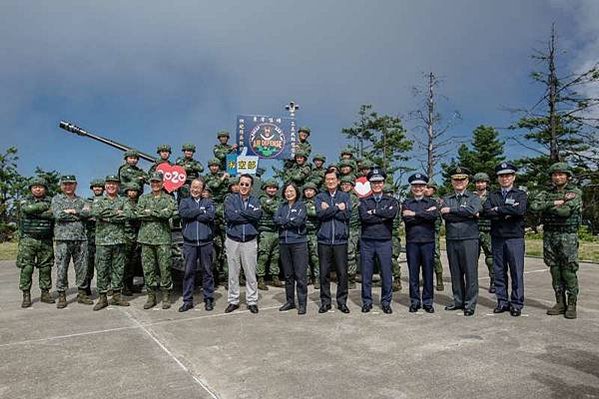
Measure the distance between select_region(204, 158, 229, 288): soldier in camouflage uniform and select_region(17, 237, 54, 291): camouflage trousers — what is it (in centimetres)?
253

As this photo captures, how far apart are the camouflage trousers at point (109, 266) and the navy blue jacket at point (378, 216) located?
3467mm

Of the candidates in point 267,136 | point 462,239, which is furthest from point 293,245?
→ point 267,136

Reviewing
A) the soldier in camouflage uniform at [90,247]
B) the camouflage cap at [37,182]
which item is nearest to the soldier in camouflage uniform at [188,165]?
the soldier in camouflage uniform at [90,247]

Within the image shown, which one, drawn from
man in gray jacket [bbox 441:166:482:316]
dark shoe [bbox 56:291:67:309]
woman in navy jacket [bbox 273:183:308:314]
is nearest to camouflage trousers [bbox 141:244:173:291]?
dark shoe [bbox 56:291:67:309]

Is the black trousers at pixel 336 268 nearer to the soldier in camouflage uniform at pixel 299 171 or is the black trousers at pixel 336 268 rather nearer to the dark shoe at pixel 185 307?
the dark shoe at pixel 185 307

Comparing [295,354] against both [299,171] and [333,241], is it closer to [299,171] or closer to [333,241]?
[333,241]

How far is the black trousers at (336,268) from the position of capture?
601 cm

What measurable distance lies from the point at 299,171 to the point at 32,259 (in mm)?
4668

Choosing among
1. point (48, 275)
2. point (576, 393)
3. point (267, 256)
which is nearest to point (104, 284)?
point (48, 275)

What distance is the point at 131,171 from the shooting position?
26.3 ft

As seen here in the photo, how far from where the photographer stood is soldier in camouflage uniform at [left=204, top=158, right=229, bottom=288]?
785 cm

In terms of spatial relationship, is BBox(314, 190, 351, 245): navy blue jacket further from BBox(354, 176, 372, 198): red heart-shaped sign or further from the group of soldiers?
BBox(354, 176, 372, 198): red heart-shaped sign

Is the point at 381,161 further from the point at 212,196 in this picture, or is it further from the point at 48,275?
the point at 48,275

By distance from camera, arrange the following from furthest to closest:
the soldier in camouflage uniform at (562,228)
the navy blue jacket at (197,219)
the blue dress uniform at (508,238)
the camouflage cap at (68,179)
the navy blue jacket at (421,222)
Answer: the camouflage cap at (68,179) < the navy blue jacket at (197,219) < the navy blue jacket at (421,222) < the blue dress uniform at (508,238) < the soldier in camouflage uniform at (562,228)
